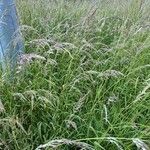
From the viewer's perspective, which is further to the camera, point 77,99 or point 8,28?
point 8,28

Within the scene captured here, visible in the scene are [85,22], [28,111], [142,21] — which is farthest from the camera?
[142,21]

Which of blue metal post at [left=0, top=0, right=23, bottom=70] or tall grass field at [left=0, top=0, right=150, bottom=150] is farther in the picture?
blue metal post at [left=0, top=0, right=23, bottom=70]

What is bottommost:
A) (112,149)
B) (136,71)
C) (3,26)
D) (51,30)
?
(112,149)

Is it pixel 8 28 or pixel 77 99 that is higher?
pixel 8 28

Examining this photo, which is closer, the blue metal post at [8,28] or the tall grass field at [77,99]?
the tall grass field at [77,99]

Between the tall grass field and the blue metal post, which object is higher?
the blue metal post

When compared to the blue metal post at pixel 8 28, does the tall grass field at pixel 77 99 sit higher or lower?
lower

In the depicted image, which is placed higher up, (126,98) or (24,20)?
(24,20)

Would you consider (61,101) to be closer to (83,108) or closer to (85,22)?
(83,108)

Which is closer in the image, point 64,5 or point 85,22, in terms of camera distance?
point 85,22

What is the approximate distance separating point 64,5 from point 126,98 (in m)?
1.93

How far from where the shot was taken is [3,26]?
7.97ft

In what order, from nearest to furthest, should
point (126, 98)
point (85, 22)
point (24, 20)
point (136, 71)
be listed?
point (126, 98)
point (136, 71)
point (85, 22)
point (24, 20)

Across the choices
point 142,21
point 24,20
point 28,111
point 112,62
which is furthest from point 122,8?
point 28,111
